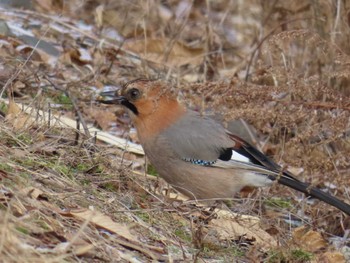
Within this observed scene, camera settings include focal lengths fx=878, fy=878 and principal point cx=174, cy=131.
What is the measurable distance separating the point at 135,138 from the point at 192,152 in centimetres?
108

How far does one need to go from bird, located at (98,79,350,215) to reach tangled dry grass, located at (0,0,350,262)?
144mm

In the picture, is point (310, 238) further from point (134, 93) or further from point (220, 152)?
point (134, 93)

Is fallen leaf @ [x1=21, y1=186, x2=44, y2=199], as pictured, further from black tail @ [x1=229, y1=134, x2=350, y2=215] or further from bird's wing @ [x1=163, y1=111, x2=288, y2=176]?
black tail @ [x1=229, y1=134, x2=350, y2=215]

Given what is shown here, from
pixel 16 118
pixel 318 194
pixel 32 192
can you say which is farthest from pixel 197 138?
pixel 32 192

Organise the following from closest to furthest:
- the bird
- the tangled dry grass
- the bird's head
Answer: the tangled dry grass, the bird, the bird's head

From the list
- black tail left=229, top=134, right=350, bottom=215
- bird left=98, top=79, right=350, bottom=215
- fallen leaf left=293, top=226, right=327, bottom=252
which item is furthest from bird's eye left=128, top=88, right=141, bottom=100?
fallen leaf left=293, top=226, right=327, bottom=252

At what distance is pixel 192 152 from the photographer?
6199 mm

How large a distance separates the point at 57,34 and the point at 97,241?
15.3 feet

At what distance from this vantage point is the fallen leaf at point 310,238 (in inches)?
227

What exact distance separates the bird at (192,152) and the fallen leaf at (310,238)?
341 mm

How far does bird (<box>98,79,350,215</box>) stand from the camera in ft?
20.1

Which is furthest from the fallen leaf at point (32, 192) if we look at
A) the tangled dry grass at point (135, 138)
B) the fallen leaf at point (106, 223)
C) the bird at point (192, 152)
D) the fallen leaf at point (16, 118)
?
the bird at point (192, 152)

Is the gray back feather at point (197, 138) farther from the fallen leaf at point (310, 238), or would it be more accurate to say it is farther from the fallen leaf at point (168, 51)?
the fallen leaf at point (168, 51)

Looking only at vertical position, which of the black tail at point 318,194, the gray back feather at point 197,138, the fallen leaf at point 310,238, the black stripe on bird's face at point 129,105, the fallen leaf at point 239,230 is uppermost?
the black stripe on bird's face at point 129,105
